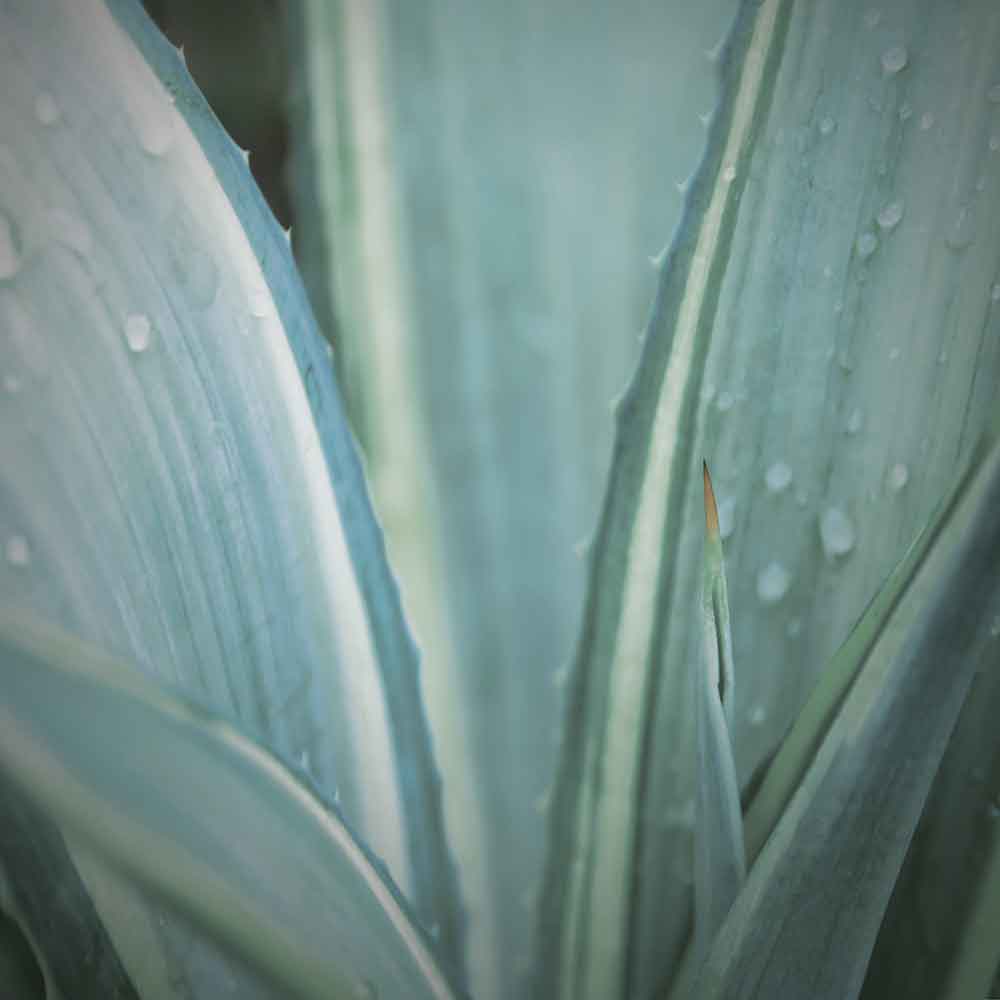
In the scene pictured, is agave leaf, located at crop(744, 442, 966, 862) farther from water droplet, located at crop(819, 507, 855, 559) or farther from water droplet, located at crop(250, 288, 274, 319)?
water droplet, located at crop(250, 288, 274, 319)

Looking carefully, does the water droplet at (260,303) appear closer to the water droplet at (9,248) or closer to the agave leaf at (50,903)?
the water droplet at (9,248)

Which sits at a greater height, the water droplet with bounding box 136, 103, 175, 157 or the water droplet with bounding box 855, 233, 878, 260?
the water droplet with bounding box 136, 103, 175, 157

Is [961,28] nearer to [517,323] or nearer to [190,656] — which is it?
[517,323]

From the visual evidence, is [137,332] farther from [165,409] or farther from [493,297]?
[493,297]

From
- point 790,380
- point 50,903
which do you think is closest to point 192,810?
point 50,903

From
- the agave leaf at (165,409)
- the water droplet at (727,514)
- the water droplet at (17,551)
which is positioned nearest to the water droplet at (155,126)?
the agave leaf at (165,409)

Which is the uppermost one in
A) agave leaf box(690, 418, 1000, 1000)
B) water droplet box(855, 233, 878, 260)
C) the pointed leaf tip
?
water droplet box(855, 233, 878, 260)

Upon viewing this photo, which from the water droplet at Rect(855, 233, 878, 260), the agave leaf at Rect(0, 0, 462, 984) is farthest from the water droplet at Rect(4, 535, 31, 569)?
the water droplet at Rect(855, 233, 878, 260)
